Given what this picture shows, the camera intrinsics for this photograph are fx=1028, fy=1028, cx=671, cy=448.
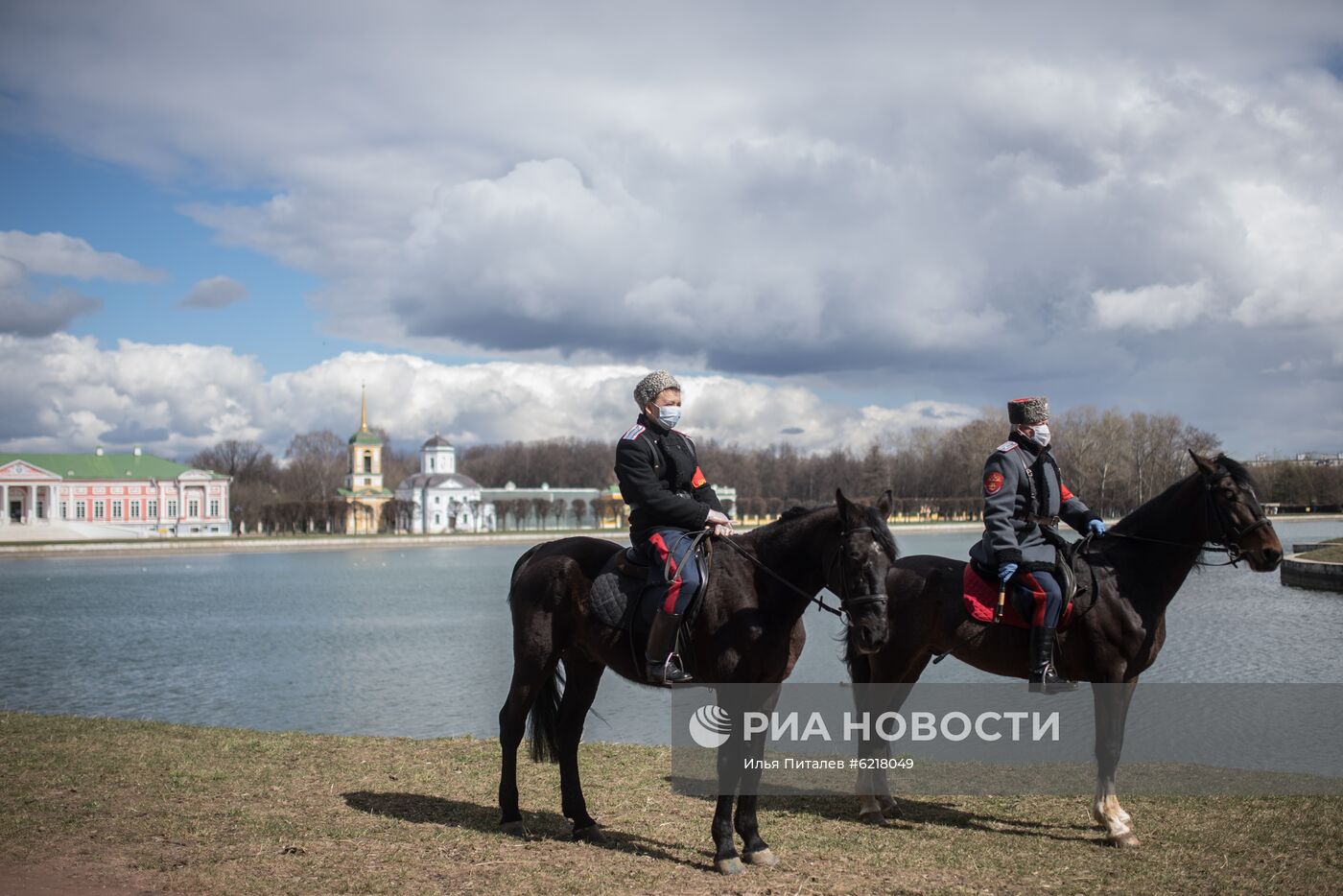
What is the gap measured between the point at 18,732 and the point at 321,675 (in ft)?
36.6

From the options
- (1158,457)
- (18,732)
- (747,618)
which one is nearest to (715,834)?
(747,618)

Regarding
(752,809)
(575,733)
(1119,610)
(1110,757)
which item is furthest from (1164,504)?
(575,733)

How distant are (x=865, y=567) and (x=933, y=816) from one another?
115 inches

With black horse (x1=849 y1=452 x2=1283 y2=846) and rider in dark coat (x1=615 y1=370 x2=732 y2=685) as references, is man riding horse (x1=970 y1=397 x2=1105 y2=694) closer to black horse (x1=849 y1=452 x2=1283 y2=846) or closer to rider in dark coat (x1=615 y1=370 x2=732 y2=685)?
black horse (x1=849 y1=452 x2=1283 y2=846)

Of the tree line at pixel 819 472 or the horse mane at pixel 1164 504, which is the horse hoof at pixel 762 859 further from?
the tree line at pixel 819 472

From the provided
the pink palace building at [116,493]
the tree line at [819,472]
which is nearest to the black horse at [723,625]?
the tree line at [819,472]

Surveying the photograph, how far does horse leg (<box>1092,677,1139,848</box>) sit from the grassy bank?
0.14 m

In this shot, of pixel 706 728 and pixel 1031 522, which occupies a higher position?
pixel 1031 522

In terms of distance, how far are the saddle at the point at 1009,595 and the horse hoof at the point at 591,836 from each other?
3.19 meters

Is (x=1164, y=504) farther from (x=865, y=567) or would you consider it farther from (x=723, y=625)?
(x=723, y=625)

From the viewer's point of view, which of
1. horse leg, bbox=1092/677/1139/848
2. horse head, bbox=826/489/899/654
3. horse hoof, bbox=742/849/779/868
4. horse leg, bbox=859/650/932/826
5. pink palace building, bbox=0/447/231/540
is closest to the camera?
horse head, bbox=826/489/899/654

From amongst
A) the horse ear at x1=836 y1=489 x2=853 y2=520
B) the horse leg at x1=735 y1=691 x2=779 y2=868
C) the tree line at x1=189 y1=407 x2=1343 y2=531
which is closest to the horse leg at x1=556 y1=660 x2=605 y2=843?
the horse leg at x1=735 y1=691 x2=779 y2=868

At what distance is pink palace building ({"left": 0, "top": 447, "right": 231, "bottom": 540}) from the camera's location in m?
110

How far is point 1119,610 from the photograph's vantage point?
7.67 meters
